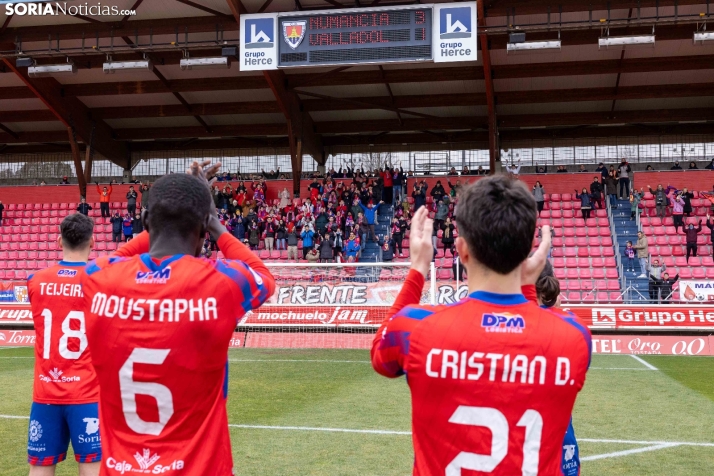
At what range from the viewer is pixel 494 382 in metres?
2.19

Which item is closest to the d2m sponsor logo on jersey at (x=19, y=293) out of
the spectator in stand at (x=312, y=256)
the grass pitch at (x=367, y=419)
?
the grass pitch at (x=367, y=419)

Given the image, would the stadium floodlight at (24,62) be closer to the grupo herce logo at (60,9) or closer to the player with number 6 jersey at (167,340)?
the grupo herce logo at (60,9)

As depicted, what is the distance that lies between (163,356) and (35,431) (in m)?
2.30

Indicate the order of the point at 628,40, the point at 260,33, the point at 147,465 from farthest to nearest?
the point at 260,33 < the point at 628,40 < the point at 147,465

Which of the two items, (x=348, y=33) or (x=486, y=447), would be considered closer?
(x=486, y=447)

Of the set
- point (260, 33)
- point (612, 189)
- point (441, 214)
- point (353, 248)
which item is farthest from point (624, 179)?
point (260, 33)

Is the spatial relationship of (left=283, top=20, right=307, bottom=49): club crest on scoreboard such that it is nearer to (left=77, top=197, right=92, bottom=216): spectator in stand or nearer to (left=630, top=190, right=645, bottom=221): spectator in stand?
(left=77, top=197, right=92, bottom=216): spectator in stand

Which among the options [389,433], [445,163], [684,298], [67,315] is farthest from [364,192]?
[67,315]

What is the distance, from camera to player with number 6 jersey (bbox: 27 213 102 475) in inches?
173

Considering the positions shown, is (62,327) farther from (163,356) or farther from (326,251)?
(326,251)

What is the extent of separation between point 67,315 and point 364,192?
23592 millimetres

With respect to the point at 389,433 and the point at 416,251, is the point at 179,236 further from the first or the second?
the point at 389,433

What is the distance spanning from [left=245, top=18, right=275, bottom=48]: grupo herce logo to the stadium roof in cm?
144

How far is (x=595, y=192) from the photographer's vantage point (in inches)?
1051
